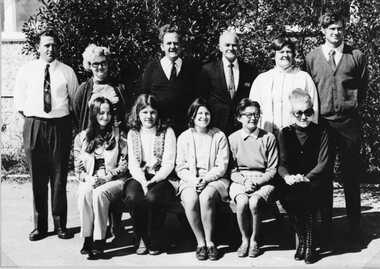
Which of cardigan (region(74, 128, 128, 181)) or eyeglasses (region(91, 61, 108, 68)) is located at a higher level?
eyeglasses (region(91, 61, 108, 68))

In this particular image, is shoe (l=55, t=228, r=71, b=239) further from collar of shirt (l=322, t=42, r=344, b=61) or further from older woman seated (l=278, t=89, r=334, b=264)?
collar of shirt (l=322, t=42, r=344, b=61)

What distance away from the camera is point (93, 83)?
16.4 feet

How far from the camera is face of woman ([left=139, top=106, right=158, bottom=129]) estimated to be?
4812 millimetres

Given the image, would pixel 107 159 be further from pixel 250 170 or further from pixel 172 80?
pixel 250 170

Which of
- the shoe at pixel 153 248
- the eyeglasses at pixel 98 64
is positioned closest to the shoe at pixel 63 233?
the shoe at pixel 153 248

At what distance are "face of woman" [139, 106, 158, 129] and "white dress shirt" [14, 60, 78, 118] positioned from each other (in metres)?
0.77

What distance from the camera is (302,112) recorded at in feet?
15.0

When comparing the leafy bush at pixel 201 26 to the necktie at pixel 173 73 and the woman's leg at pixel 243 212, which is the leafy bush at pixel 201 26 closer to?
the necktie at pixel 173 73

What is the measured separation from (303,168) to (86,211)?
6.56 feet

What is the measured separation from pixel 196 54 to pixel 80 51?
1.39 meters

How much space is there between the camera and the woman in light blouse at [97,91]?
4.93 meters

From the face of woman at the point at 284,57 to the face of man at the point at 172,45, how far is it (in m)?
0.98

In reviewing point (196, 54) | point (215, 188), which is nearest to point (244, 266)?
point (215, 188)

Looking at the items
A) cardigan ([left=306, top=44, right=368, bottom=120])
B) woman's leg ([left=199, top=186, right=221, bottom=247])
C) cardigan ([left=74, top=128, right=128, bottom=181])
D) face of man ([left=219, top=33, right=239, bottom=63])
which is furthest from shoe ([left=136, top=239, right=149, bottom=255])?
cardigan ([left=306, top=44, right=368, bottom=120])
